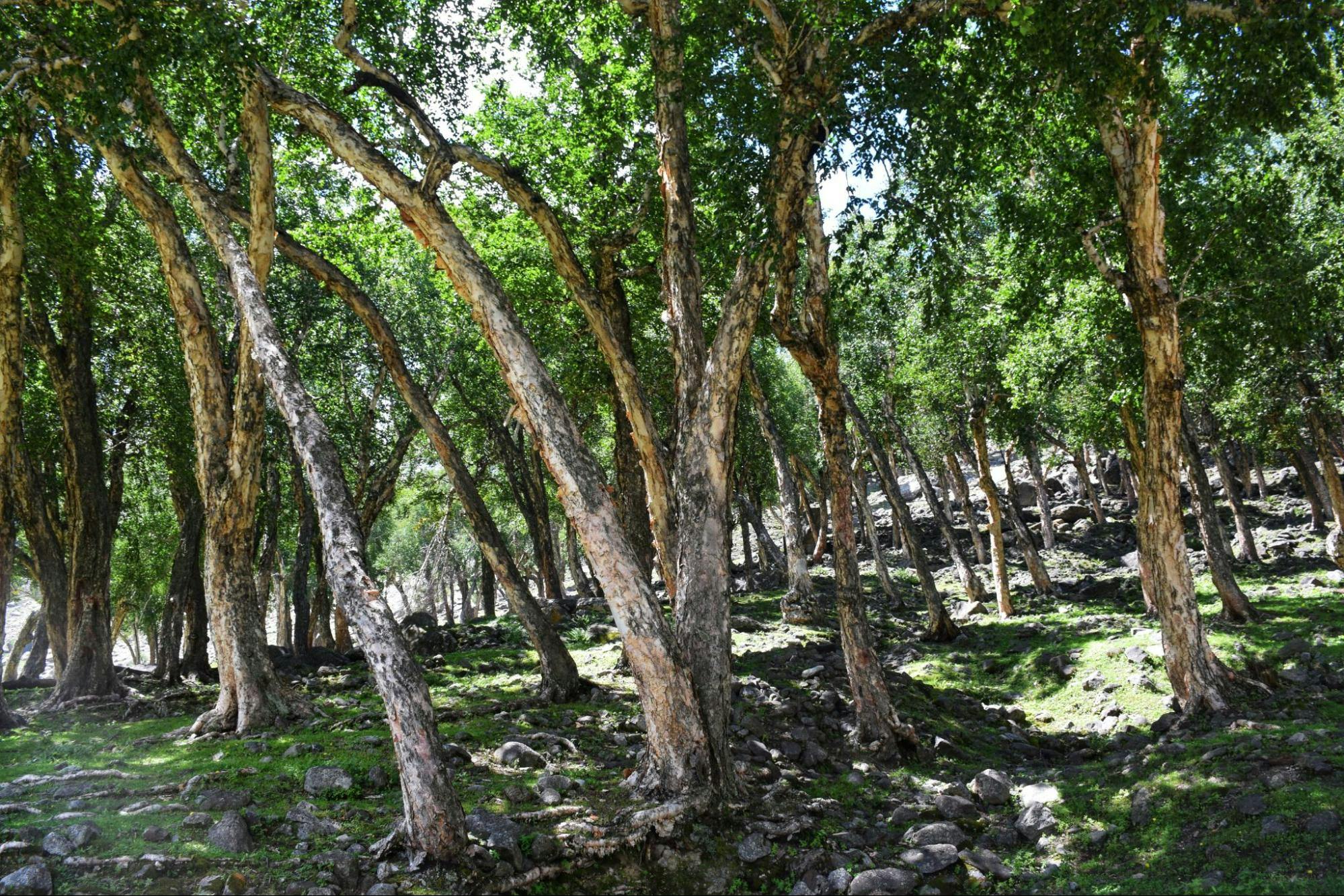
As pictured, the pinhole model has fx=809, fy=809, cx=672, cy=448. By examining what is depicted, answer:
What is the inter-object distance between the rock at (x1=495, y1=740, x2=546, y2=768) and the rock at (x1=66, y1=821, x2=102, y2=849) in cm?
375

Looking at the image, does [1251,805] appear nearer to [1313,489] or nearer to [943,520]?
[943,520]

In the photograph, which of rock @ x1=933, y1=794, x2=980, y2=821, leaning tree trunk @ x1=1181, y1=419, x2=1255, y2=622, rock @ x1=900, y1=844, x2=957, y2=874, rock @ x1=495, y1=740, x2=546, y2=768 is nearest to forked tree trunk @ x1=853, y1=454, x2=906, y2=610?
leaning tree trunk @ x1=1181, y1=419, x2=1255, y2=622

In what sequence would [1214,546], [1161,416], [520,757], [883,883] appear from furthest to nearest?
1. [1214,546]
2. [1161,416]
3. [520,757]
4. [883,883]

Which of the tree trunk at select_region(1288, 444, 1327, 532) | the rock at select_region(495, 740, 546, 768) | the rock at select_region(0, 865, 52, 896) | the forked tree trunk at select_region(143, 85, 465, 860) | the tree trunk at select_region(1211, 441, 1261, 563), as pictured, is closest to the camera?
the rock at select_region(0, 865, 52, 896)

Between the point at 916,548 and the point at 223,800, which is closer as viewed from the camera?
the point at 223,800

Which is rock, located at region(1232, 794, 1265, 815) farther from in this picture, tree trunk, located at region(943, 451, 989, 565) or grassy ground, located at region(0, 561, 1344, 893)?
tree trunk, located at region(943, 451, 989, 565)

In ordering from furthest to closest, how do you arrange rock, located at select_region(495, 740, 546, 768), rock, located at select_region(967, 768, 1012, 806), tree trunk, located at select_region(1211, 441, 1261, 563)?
tree trunk, located at select_region(1211, 441, 1261, 563) → rock, located at select_region(495, 740, 546, 768) → rock, located at select_region(967, 768, 1012, 806)

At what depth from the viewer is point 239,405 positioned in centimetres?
1027

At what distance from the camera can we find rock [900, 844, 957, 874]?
6621 millimetres

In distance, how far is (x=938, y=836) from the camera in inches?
283

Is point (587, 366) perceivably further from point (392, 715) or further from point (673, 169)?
point (392, 715)

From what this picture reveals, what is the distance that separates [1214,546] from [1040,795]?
11.6m

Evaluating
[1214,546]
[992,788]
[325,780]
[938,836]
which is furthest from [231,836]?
[1214,546]

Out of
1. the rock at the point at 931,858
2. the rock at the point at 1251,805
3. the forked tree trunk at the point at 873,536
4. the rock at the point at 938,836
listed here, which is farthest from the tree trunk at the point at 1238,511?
the rock at the point at 931,858
